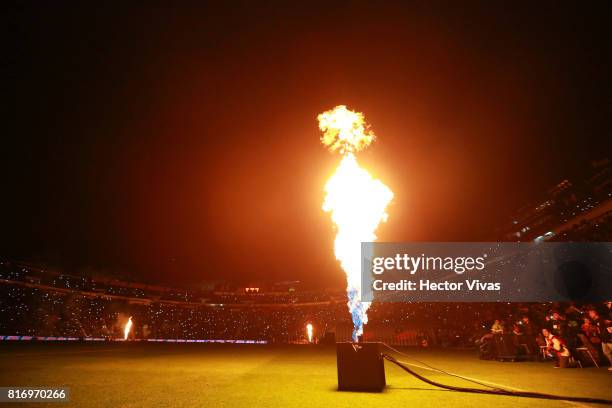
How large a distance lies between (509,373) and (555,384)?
2.23 m

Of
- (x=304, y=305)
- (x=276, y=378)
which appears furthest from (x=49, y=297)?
(x=276, y=378)

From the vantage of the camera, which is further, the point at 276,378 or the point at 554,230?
the point at 554,230

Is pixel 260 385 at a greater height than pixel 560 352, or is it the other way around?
pixel 560 352

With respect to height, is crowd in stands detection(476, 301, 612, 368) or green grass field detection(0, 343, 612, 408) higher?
crowd in stands detection(476, 301, 612, 368)

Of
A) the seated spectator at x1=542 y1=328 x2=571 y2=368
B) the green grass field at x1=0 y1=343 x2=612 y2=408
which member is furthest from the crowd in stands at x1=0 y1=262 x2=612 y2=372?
the green grass field at x1=0 y1=343 x2=612 y2=408

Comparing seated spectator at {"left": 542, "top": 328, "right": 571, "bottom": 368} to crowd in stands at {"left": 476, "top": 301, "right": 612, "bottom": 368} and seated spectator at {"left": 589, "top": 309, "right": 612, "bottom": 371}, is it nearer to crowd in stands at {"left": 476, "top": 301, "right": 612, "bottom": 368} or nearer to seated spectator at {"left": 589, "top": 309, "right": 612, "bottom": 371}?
crowd in stands at {"left": 476, "top": 301, "right": 612, "bottom": 368}

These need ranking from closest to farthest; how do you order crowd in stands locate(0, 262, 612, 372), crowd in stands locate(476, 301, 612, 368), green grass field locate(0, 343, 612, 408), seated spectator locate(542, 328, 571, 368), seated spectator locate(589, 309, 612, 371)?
green grass field locate(0, 343, 612, 408)
seated spectator locate(589, 309, 612, 371)
seated spectator locate(542, 328, 571, 368)
crowd in stands locate(476, 301, 612, 368)
crowd in stands locate(0, 262, 612, 372)

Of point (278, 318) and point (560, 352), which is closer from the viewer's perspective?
point (560, 352)

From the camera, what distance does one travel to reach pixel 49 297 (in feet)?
123

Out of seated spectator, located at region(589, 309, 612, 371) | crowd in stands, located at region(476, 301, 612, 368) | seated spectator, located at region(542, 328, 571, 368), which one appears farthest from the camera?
crowd in stands, located at region(476, 301, 612, 368)

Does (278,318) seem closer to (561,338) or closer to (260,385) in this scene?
(561,338)

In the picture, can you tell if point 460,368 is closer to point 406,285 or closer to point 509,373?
point 509,373

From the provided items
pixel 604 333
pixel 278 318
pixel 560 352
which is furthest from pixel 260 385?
pixel 278 318

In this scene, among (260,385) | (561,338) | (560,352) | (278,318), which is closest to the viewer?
(260,385)
